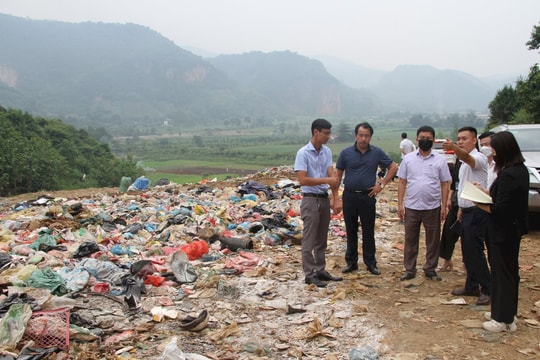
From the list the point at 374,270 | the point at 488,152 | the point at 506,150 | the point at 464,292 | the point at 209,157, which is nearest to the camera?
the point at 506,150

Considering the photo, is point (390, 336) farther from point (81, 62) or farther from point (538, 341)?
point (81, 62)

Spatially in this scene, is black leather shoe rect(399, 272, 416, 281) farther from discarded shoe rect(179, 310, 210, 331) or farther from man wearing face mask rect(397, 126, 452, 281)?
discarded shoe rect(179, 310, 210, 331)

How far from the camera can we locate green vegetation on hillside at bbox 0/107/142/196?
24219 millimetres

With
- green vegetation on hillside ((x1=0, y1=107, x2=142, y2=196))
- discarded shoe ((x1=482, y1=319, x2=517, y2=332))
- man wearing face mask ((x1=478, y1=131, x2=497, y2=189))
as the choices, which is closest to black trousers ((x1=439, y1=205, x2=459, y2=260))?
man wearing face mask ((x1=478, y1=131, x2=497, y2=189))

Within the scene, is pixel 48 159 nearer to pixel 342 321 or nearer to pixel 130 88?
pixel 342 321

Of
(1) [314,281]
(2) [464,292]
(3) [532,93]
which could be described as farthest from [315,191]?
(3) [532,93]

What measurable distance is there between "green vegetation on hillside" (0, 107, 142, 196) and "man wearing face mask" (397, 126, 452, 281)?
23207mm

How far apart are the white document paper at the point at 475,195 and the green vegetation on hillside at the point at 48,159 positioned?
24.2 m

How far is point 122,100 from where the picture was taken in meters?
144

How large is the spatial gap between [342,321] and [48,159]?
26.6m

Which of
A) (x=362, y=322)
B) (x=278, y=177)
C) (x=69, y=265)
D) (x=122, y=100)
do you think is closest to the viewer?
(x=362, y=322)

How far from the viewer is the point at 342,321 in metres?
3.99

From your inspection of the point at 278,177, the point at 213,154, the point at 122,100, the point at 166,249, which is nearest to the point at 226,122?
the point at 122,100

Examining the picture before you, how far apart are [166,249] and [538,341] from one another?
465cm
